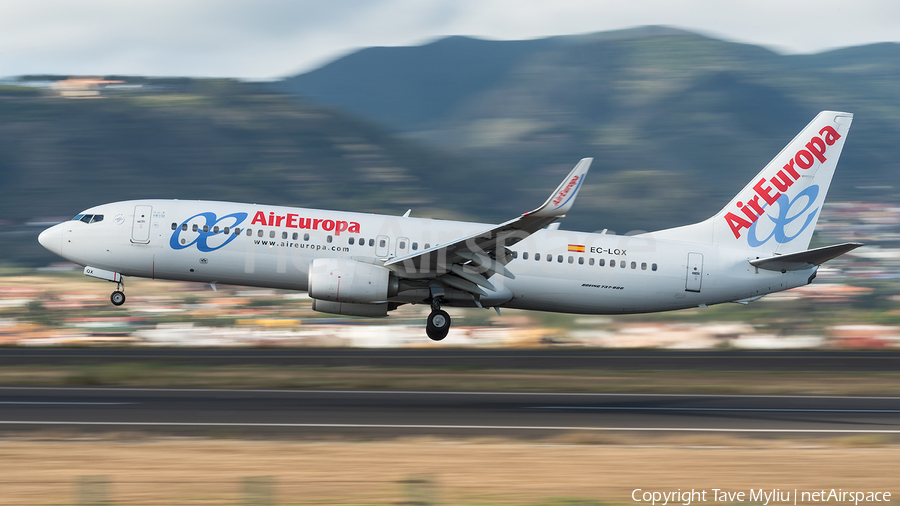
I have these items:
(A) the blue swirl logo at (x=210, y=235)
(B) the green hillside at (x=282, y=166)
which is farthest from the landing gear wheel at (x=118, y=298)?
(B) the green hillside at (x=282, y=166)

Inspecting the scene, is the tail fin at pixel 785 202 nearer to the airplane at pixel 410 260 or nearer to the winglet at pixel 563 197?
the airplane at pixel 410 260

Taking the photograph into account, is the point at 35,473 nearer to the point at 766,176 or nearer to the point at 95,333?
the point at 766,176

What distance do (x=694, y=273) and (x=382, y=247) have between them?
10542 mm

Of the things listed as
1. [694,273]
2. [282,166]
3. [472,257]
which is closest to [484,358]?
[472,257]

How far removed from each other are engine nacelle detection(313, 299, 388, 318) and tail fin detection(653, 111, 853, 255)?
33.1 feet

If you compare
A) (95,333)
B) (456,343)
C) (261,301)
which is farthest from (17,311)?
(456,343)

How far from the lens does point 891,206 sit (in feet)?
410

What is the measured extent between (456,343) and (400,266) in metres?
12.6

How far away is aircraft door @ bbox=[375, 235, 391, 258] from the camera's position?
26266 mm

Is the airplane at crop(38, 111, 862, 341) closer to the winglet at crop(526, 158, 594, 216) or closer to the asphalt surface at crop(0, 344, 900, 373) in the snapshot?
the winglet at crop(526, 158, 594, 216)

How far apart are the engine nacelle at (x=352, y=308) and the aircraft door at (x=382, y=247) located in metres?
1.59

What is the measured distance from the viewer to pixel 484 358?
2991 centimetres

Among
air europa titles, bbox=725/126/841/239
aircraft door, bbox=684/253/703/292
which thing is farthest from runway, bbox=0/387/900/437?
air europa titles, bbox=725/126/841/239

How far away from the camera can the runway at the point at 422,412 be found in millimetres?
15914
